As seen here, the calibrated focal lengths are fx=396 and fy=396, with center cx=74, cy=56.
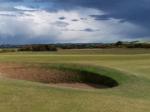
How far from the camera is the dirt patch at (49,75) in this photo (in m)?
27.0

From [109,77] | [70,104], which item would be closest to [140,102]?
[70,104]

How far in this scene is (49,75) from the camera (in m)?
27.9

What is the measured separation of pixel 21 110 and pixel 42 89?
3525mm

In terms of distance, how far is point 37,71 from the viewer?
92.3ft

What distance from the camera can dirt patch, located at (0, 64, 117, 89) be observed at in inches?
1062

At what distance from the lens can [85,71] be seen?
27.5 meters

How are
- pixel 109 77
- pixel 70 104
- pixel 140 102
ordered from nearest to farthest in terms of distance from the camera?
pixel 70 104 < pixel 140 102 < pixel 109 77

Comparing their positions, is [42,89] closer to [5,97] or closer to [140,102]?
[5,97]

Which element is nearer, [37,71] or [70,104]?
[70,104]

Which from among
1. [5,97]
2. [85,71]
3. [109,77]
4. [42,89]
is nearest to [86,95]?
[42,89]

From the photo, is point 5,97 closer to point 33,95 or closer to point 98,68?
point 33,95

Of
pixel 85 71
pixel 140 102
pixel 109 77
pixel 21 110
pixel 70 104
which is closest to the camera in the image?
pixel 21 110

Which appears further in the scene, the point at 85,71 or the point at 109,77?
the point at 85,71

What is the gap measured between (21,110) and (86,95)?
12.8 ft
